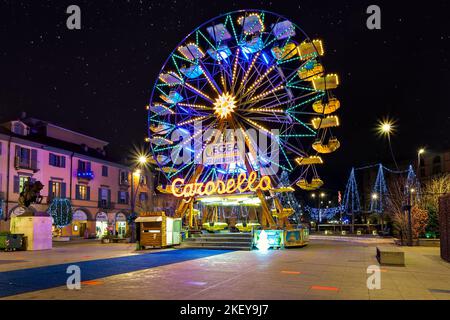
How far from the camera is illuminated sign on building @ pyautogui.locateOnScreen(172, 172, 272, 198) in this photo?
Answer: 27.3 meters

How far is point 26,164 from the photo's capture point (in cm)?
4369

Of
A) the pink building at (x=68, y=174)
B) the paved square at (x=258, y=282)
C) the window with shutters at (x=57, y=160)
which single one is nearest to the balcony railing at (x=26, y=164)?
the pink building at (x=68, y=174)

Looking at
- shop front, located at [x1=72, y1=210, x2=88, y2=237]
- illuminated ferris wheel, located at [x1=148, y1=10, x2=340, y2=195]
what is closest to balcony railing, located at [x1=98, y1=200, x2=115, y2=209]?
shop front, located at [x1=72, y1=210, x2=88, y2=237]

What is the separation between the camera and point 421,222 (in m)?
33.1

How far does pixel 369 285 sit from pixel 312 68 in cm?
1818

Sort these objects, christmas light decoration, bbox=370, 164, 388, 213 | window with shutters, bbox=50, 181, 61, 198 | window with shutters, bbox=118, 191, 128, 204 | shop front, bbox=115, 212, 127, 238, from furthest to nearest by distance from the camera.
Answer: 1. shop front, bbox=115, 212, 127, 238
2. window with shutters, bbox=118, 191, 128, 204
3. christmas light decoration, bbox=370, 164, 388, 213
4. window with shutters, bbox=50, 181, 61, 198

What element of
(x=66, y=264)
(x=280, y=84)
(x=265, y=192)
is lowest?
(x=66, y=264)

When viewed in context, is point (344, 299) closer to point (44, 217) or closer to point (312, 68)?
point (312, 68)

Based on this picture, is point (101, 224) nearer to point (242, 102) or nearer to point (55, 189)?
point (55, 189)

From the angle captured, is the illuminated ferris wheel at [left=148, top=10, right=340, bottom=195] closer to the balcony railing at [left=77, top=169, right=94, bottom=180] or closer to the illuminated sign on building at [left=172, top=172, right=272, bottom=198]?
the illuminated sign on building at [left=172, top=172, right=272, bottom=198]

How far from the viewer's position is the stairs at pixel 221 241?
83.9 feet

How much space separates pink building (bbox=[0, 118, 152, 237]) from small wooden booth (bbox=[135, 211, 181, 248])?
1800 centimetres

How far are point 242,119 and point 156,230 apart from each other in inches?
414
